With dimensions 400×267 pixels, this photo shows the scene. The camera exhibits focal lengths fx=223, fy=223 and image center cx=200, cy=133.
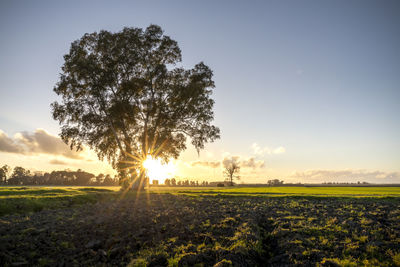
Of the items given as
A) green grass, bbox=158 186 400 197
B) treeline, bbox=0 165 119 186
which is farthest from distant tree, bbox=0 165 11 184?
green grass, bbox=158 186 400 197

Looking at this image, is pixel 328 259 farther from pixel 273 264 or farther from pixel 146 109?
pixel 146 109

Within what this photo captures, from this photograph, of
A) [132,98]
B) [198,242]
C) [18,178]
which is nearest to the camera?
[198,242]

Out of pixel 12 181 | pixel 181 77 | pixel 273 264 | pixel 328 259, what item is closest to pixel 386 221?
pixel 328 259

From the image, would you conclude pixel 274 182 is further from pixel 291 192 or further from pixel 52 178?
pixel 52 178

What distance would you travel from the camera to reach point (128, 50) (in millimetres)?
36156

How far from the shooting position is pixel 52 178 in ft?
426

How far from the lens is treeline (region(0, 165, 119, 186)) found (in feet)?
363

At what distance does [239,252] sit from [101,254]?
18.1 ft

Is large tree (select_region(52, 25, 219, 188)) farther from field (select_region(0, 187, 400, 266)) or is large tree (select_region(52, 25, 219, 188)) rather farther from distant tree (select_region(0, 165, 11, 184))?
distant tree (select_region(0, 165, 11, 184))

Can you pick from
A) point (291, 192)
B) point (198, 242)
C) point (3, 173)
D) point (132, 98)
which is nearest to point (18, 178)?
point (3, 173)

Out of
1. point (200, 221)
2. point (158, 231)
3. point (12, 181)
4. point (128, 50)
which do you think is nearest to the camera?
point (158, 231)

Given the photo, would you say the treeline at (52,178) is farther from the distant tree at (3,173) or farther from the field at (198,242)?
the field at (198,242)

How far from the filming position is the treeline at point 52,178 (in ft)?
363

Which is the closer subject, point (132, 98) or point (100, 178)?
point (132, 98)
